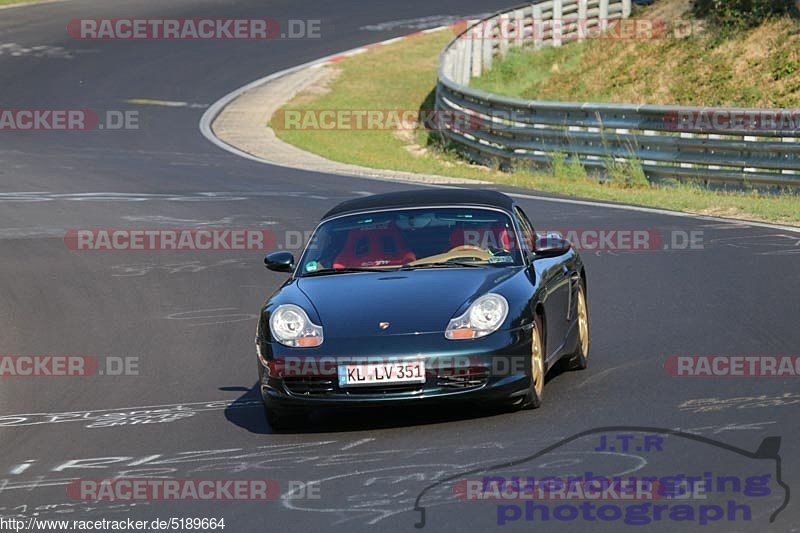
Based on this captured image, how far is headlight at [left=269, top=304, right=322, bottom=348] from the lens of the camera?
882cm

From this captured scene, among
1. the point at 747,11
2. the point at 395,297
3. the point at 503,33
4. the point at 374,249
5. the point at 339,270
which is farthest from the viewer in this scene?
the point at 503,33

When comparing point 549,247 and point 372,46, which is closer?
point 549,247

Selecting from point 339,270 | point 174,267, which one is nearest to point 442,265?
point 339,270

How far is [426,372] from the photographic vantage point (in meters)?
8.55

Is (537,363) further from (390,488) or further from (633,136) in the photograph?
(633,136)

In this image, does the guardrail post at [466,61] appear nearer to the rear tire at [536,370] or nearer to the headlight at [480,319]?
the rear tire at [536,370]

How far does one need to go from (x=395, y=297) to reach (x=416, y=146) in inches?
834

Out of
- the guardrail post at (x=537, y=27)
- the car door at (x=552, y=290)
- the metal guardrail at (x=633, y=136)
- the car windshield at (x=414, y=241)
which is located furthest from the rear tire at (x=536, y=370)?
the guardrail post at (x=537, y=27)

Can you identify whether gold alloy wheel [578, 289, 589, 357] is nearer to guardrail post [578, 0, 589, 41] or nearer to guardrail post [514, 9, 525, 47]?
guardrail post [514, 9, 525, 47]

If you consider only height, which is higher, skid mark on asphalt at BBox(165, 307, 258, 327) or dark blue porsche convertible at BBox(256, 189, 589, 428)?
dark blue porsche convertible at BBox(256, 189, 589, 428)

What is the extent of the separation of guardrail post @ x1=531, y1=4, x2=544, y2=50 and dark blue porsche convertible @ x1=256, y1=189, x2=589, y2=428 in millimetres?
25066

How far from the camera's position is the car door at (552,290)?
9602mm

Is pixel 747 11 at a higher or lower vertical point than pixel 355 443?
higher

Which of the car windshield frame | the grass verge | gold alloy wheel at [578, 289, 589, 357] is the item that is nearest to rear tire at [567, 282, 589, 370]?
gold alloy wheel at [578, 289, 589, 357]
